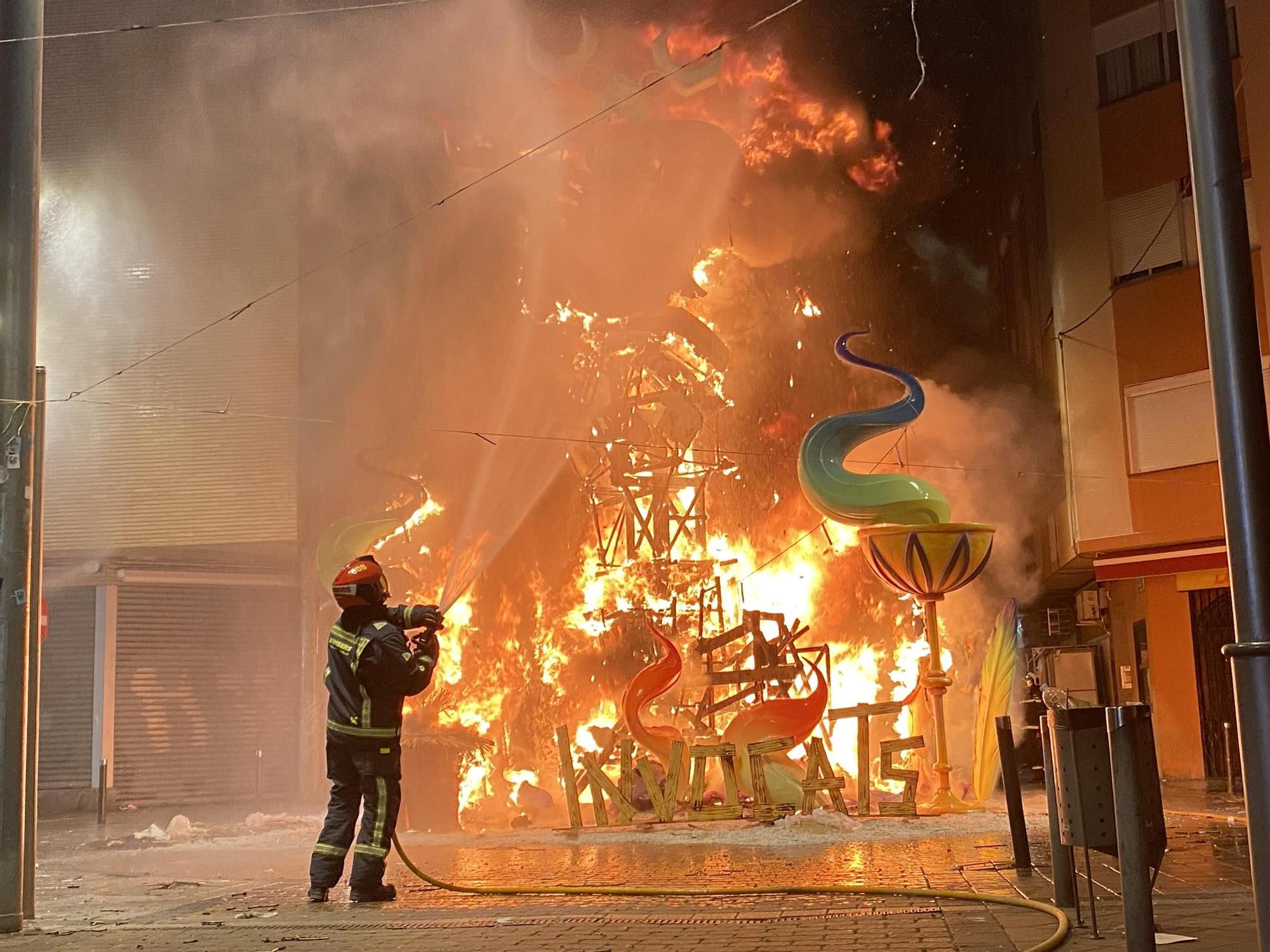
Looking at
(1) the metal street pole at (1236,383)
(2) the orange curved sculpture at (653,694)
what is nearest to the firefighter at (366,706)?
(2) the orange curved sculpture at (653,694)

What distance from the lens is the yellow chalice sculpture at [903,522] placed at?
41.9 feet

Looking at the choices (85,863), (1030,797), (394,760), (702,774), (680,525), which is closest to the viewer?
(394,760)

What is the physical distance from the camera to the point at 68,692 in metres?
18.8

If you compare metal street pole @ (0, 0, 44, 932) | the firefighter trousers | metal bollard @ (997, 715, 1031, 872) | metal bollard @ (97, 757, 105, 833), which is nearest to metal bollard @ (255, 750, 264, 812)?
metal bollard @ (97, 757, 105, 833)

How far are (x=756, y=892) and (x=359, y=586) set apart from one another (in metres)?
3.12

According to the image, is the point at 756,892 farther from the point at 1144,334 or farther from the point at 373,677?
the point at 1144,334

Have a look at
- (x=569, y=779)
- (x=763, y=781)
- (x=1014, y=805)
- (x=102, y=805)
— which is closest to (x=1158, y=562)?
(x=763, y=781)

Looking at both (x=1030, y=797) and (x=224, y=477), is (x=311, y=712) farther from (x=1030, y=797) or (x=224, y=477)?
(x=1030, y=797)

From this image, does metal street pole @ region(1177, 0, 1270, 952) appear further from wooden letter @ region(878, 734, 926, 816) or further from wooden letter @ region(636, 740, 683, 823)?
wooden letter @ region(636, 740, 683, 823)

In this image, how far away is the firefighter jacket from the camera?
27.2 ft

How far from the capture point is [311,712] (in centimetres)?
1920

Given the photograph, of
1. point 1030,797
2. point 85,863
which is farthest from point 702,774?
point 85,863

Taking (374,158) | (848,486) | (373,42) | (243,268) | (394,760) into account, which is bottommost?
(394,760)

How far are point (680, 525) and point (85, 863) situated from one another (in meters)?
7.94
